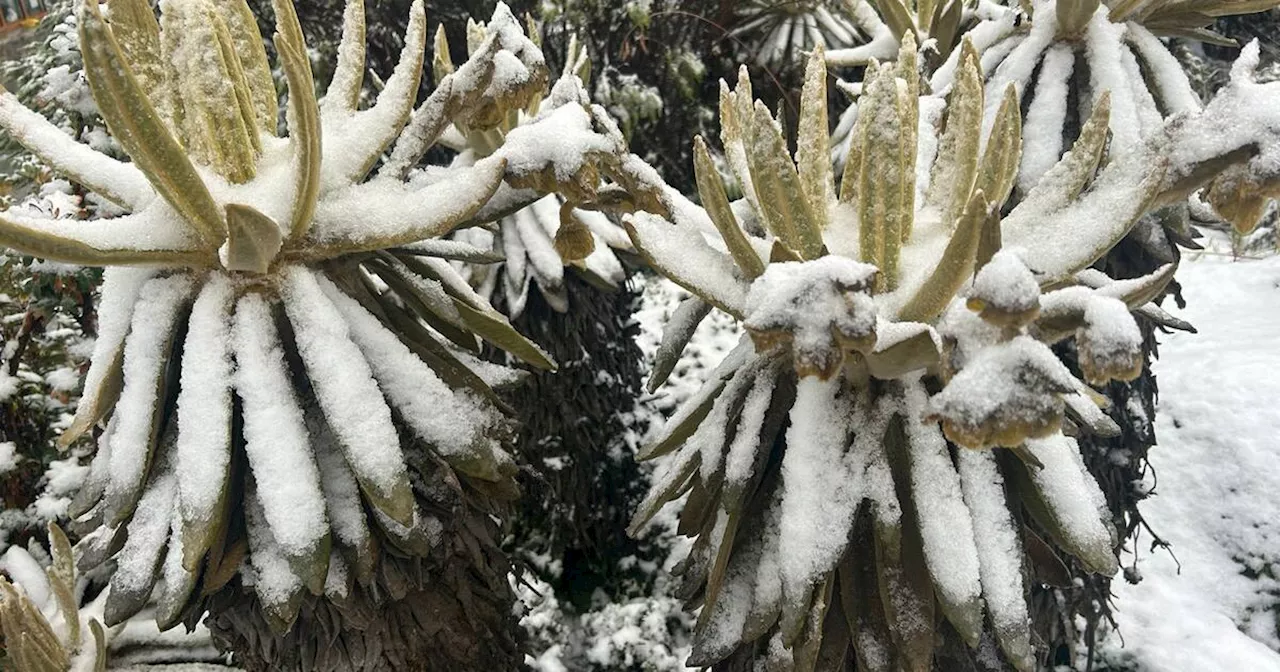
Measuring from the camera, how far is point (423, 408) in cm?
91

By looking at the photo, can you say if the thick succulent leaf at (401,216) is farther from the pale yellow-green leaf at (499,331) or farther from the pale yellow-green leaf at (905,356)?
the pale yellow-green leaf at (905,356)

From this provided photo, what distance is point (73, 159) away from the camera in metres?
0.89

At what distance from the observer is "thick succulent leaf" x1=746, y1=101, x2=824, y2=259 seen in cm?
80

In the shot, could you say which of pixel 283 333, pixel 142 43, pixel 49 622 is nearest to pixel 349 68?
pixel 142 43

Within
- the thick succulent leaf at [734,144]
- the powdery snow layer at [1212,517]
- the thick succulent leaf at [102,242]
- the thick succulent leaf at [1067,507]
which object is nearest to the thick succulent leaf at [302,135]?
the thick succulent leaf at [102,242]

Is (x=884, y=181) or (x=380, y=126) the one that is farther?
(x=380, y=126)

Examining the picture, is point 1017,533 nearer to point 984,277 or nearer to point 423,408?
point 984,277

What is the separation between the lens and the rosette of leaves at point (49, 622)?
1271 millimetres

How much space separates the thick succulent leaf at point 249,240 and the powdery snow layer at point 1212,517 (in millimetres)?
1655

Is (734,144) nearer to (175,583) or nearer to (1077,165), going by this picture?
(1077,165)

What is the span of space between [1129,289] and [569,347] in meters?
1.17

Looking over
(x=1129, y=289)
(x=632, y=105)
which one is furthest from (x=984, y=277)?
(x=632, y=105)

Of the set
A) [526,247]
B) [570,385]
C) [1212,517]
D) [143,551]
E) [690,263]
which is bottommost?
[1212,517]

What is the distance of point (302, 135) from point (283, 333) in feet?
0.77
